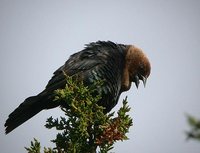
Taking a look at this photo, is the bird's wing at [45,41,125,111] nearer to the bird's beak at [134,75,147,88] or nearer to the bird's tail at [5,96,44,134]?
the bird's tail at [5,96,44,134]

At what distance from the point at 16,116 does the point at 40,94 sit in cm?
45

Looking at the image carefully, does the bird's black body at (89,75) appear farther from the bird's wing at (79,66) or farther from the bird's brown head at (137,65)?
the bird's brown head at (137,65)

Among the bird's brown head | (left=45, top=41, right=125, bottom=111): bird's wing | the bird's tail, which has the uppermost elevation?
the bird's brown head

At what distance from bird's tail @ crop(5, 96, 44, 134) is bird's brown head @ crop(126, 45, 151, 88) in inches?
67.6

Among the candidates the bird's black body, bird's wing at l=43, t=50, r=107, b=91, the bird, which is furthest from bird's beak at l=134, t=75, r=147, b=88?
bird's wing at l=43, t=50, r=107, b=91

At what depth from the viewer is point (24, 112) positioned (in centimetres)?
403

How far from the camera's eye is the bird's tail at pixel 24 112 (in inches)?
153

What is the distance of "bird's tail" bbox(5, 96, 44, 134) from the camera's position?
3.88 meters

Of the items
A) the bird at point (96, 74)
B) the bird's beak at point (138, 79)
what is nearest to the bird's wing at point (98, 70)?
the bird at point (96, 74)

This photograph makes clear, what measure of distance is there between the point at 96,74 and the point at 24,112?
1163mm

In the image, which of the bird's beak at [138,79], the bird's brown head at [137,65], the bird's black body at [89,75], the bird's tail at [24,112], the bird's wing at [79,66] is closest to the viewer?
the bird's tail at [24,112]

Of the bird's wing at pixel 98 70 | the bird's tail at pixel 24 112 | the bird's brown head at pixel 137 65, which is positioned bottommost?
the bird's tail at pixel 24 112

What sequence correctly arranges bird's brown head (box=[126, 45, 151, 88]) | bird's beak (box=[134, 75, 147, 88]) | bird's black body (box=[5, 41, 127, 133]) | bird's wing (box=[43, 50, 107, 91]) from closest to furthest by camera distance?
bird's black body (box=[5, 41, 127, 133]) < bird's wing (box=[43, 50, 107, 91]) < bird's brown head (box=[126, 45, 151, 88]) < bird's beak (box=[134, 75, 147, 88])

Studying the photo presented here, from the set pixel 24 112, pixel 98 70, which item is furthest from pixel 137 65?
pixel 24 112
